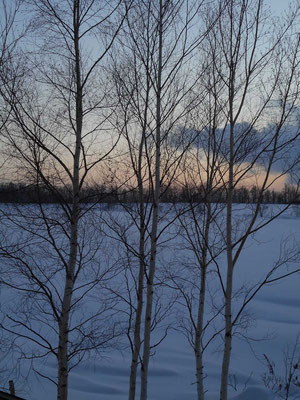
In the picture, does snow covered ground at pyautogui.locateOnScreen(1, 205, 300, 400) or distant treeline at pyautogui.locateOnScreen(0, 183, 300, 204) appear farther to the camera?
snow covered ground at pyautogui.locateOnScreen(1, 205, 300, 400)

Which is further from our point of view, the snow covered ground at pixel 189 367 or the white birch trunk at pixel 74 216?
the snow covered ground at pixel 189 367

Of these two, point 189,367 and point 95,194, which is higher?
point 95,194

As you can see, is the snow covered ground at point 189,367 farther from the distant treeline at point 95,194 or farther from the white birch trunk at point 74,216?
the white birch trunk at point 74,216

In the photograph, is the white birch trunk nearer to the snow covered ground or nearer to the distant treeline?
the distant treeline

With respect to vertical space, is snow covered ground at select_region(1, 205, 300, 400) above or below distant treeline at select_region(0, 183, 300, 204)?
below

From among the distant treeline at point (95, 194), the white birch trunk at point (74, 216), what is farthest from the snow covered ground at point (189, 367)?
the white birch trunk at point (74, 216)

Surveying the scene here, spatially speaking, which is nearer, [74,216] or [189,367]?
[74,216]

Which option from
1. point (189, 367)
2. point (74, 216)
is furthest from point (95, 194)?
point (189, 367)

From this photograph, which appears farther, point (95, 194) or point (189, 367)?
point (189, 367)

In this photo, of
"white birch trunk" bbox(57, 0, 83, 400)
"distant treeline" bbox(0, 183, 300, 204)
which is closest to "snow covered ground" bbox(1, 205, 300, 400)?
"distant treeline" bbox(0, 183, 300, 204)

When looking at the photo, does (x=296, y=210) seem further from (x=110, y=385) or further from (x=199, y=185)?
(x=199, y=185)

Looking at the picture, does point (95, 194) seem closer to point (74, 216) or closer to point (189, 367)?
point (74, 216)

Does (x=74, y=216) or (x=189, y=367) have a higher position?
(x=74, y=216)

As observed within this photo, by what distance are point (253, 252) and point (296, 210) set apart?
1740cm
